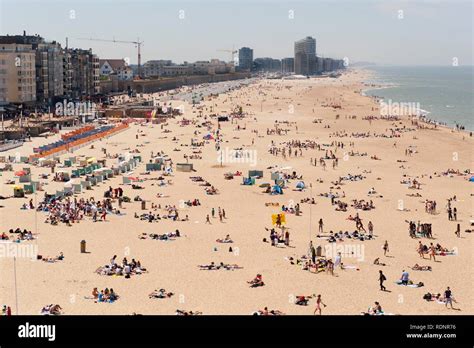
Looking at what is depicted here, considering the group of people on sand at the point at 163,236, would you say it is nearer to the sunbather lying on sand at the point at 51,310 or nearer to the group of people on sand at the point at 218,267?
the group of people on sand at the point at 218,267

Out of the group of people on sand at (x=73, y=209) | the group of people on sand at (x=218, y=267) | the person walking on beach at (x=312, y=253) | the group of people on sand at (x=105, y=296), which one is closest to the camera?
the group of people on sand at (x=105, y=296)

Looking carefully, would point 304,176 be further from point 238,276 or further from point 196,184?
point 238,276

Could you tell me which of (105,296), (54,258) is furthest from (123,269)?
(54,258)

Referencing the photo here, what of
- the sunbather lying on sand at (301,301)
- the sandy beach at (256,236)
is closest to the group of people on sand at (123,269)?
the sandy beach at (256,236)

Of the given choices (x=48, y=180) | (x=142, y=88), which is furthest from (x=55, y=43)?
(x=48, y=180)

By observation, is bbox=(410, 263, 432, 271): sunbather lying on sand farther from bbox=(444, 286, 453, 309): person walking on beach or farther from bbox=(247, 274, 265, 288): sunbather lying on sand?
bbox=(247, 274, 265, 288): sunbather lying on sand

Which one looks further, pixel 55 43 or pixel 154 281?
pixel 55 43

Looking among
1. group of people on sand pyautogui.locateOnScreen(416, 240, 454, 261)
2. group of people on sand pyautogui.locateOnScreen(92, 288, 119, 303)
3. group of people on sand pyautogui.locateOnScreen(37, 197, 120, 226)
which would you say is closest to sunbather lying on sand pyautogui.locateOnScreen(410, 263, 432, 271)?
group of people on sand pyautogui.locateOnScreen(416, 240, 454, 261)

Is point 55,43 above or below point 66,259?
above
